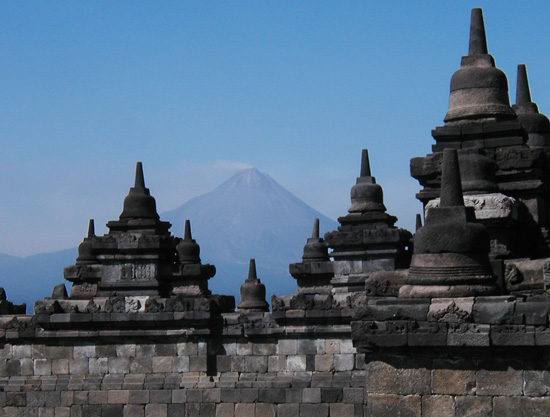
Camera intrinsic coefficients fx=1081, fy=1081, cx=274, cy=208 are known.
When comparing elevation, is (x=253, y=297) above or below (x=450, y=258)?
above

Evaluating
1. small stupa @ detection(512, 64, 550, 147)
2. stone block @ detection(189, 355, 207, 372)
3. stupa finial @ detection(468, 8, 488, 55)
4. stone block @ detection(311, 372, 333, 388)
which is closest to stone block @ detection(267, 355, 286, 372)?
stone block @ detection(311, 372, 333, 388)

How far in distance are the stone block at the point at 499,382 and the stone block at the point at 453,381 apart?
0.07 m

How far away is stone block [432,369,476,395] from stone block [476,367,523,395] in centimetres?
7

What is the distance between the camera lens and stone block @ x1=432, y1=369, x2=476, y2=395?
1015 cm

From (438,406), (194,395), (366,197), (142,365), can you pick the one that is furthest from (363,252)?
(438,406)

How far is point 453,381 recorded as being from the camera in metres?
10.2

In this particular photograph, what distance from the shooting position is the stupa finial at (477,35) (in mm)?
16453

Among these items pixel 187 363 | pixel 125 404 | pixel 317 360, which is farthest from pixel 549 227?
pixel 125 404

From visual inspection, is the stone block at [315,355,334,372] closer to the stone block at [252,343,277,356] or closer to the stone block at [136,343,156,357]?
the stone block at [252,343,277,356]

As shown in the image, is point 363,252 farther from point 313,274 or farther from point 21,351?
point 21,351

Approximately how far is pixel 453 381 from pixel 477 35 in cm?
769

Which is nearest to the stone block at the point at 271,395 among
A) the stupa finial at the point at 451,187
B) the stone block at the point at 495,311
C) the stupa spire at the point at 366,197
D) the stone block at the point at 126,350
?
the stone block at the point at 126,350

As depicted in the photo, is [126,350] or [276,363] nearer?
[276,363]

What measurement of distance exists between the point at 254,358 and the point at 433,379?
811cm
